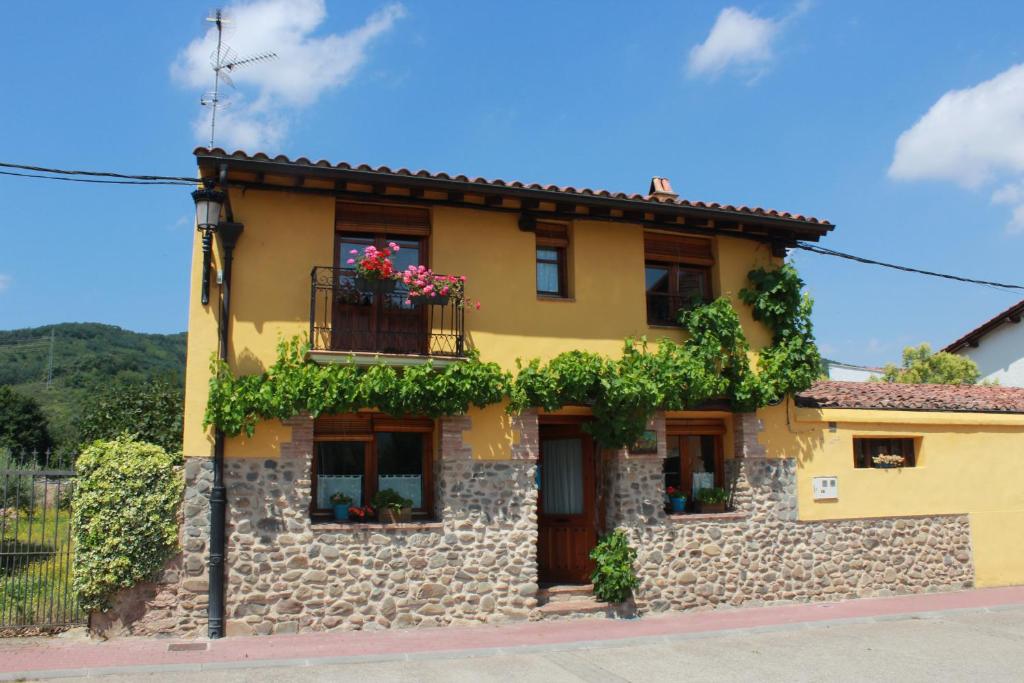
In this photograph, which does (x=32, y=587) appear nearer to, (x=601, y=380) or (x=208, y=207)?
(x=208, y=207)

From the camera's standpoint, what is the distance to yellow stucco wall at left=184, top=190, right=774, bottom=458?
34.6 feet

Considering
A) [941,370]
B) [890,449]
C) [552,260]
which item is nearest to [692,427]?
[552,260]

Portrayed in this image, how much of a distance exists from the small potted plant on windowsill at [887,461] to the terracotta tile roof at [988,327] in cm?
1437

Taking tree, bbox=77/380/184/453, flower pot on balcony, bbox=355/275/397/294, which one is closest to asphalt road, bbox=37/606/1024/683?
flower pot on balcony, bbox=355/275/397/294

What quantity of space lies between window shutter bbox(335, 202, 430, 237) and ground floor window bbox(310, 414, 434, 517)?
2.73 meters

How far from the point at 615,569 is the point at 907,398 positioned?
686 centimetres

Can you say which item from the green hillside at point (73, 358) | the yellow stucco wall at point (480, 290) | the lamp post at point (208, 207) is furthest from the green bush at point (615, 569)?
the green hillside at point (73, 358)

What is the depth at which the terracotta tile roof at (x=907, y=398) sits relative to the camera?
1390 centimetres

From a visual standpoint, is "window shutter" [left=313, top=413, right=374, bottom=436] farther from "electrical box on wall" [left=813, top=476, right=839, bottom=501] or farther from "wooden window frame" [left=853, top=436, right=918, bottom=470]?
"wooden window frame" [left=853, top=436, right=918, bottom=470]

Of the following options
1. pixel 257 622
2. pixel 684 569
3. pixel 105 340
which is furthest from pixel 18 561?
pixel 105 340

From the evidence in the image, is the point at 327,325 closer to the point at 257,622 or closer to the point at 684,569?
the point at 257,622

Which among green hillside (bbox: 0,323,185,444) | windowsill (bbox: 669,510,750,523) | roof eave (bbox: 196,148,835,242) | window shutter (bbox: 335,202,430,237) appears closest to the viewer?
roof eave (bbox: 196,148,835,242)

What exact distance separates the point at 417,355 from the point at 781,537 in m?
6.62

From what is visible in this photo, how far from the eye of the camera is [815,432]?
1337 centimetres
